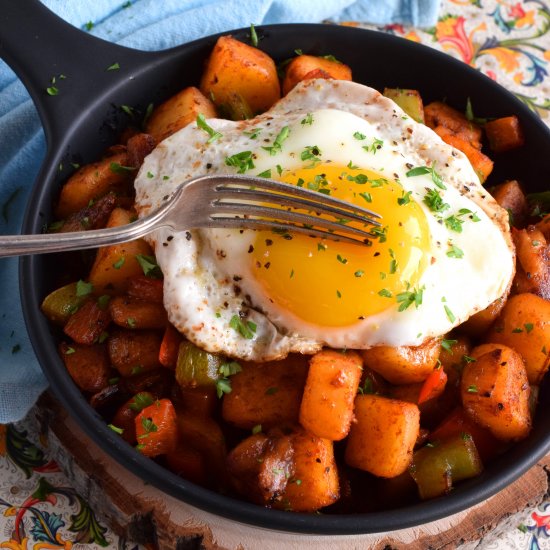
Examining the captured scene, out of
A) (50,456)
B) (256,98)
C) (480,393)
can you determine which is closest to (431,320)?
(480,393)

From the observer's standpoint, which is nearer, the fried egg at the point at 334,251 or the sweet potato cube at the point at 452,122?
the fried egg at the point at 334,251

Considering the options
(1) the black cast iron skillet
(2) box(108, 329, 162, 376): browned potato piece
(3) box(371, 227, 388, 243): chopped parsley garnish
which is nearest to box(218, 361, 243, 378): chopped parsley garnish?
(2) box(108, 329, 162, 376): browned potato piece

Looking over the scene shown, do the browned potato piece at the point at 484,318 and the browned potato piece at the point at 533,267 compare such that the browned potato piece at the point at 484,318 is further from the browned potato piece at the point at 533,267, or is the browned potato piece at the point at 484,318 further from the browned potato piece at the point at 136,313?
the browned potato piece at the point at 136,313

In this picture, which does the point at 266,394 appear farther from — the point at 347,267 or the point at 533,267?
the point at 533,267

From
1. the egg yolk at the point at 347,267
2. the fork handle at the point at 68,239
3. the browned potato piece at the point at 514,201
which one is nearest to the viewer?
the fork handle at the point at 68,239

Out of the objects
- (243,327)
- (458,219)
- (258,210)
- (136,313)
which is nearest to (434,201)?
(458,219)

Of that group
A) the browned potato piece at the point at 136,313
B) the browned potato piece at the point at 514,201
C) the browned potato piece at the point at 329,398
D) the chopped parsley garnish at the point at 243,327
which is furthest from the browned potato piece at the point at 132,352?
the browned potato piece at the point at 514,201
